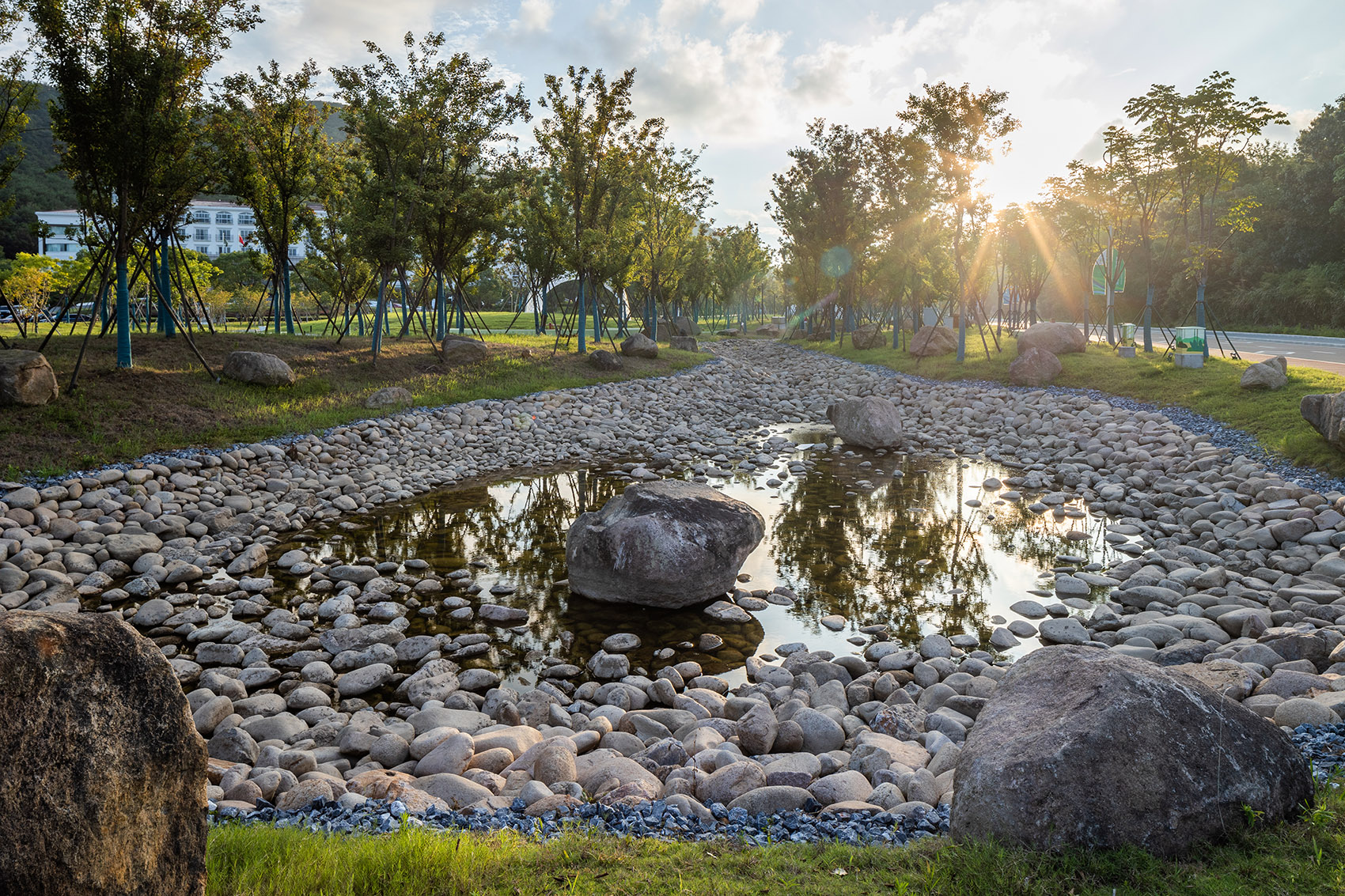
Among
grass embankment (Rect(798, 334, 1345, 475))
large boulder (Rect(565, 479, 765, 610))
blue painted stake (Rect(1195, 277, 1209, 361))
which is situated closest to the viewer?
large boulder (Rect(565, 479, 765, 610))

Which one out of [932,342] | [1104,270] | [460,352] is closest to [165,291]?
[460,352]

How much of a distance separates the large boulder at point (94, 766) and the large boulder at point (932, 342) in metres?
31.2

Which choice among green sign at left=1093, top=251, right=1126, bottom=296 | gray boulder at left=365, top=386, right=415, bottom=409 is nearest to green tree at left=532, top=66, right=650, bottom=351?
gray boulder at left=365, top=386, right=415, bottom=409

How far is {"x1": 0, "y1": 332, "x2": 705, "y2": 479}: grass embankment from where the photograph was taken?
462 inches

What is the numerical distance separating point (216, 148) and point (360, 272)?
6.82 m

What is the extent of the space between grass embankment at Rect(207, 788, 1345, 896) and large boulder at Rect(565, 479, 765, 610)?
475 centimetres

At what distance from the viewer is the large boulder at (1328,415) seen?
10656mm

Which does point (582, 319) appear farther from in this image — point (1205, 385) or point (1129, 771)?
point (1129, 771)

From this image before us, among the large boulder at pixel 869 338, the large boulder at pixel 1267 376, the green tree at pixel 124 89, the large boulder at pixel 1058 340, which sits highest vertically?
the green tree at pixel 124 89

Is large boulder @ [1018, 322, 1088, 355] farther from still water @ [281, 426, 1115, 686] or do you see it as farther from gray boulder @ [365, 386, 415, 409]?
gray boulder @ [365, 386, 415, 409]

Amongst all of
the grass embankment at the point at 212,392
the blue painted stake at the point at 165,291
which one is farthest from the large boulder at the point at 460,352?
the blue painted stake at the point at 165,291

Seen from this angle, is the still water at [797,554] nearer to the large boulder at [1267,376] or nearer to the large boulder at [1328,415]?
the large boulder at [1328,415]

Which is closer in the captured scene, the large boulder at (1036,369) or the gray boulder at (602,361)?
the large boulder at (1036,369)

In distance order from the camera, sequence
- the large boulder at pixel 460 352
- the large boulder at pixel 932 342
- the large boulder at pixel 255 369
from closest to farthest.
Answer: the large boulder at pixel 255 369
the large boulder at pixel 460 352
the large boulder at pixel 932 342
